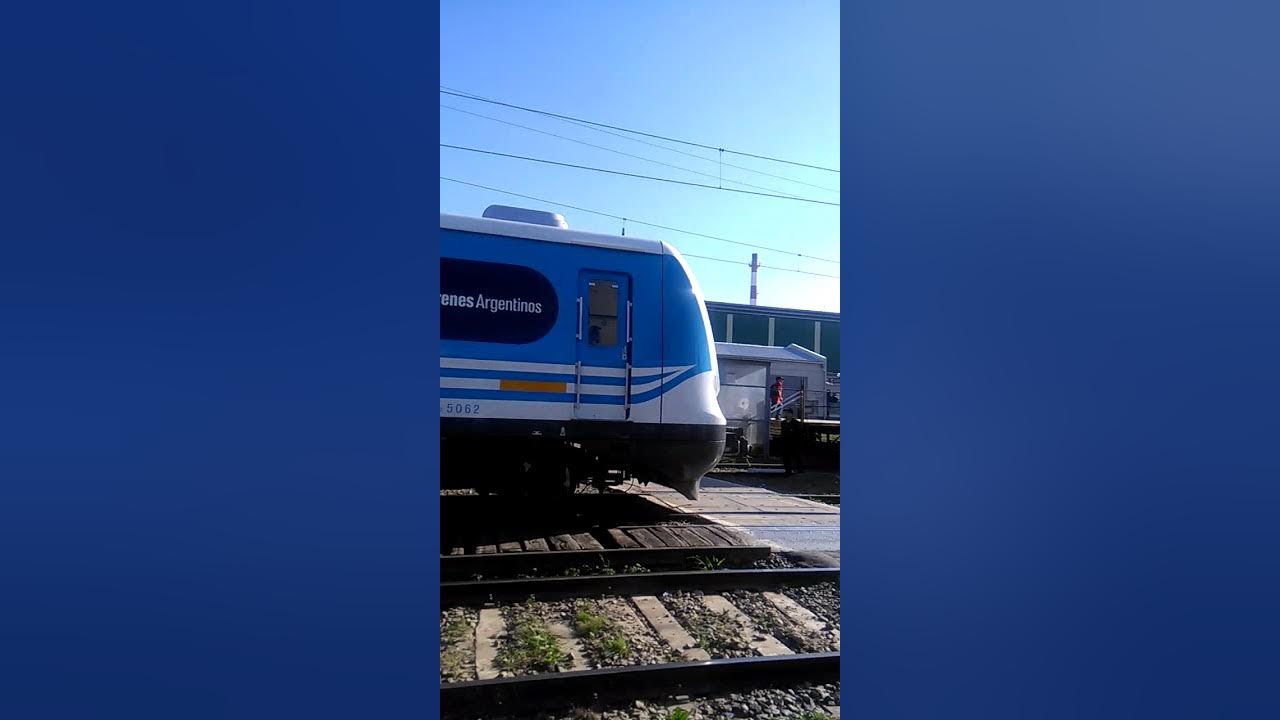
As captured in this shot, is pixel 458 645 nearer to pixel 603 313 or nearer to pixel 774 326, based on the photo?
pixel 603 313

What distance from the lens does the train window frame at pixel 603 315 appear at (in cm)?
724

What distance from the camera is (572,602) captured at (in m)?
4.91

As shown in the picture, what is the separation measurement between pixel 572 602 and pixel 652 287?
362cm

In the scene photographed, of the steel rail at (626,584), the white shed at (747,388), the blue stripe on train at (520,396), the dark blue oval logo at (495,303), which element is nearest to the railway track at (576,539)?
the steel rail at (626,584)

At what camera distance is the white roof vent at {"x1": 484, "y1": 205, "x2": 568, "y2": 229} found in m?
7.19

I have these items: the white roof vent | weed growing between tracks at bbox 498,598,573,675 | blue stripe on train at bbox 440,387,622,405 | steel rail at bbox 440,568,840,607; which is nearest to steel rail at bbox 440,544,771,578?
steel rail at bbox 440,568,840,607

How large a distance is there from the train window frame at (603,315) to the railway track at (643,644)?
2810mm

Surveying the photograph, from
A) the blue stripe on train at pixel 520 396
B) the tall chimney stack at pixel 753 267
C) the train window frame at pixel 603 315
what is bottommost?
the blue stripe on train at pixel 520 396

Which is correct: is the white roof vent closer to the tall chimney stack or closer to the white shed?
the white shed

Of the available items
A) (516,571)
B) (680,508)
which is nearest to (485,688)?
(516,571)

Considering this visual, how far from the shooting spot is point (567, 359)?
7.00 m

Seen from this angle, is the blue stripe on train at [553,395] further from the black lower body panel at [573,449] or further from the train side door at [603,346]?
the black lower body panel at [573,449]

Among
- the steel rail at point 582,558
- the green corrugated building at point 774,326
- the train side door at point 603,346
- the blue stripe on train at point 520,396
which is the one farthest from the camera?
the green corrugated building at point 774,326

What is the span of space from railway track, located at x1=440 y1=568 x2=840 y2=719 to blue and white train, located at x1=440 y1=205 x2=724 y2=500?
6.95 ft
